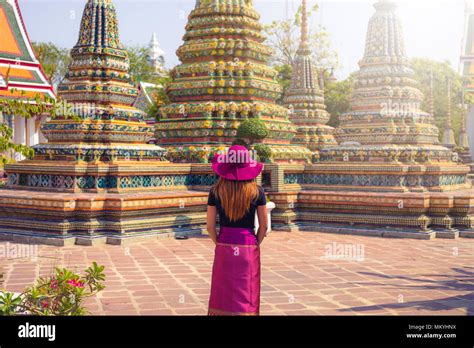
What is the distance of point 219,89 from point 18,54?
15261 millimetres

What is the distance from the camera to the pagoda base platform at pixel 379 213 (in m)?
13.5

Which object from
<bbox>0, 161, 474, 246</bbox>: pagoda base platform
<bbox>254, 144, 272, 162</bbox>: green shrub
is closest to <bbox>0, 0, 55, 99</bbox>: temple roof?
<bbox>0, 161, 474, 246</bbox>: pagoda base platform

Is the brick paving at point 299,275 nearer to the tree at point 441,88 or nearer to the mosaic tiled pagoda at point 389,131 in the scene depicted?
the mosaic tiled pagoda at point 389,131

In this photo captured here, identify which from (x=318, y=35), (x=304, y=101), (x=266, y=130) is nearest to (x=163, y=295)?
(x=266, y=130)

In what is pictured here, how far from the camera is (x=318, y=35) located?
4491 centimetres

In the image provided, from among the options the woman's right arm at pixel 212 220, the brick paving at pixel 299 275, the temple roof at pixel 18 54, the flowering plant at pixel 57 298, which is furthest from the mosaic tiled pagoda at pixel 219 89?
the temple roof at pixel 18 54

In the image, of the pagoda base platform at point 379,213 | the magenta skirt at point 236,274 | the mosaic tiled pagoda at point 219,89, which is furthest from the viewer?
the mosaic tiled pagoda at point 219,89

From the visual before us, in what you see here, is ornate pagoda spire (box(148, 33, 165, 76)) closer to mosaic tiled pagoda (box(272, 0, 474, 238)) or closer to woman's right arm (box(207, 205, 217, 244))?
mosaic tiled pagoda (box(272, 0, 474, 238))

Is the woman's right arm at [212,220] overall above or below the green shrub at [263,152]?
below

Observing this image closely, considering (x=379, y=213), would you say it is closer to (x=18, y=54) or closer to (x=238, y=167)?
(x=238, y=167)

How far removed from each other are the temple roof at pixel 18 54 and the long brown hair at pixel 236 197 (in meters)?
23.0

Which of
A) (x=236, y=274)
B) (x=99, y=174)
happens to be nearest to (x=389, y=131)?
(x=99, y=174)
